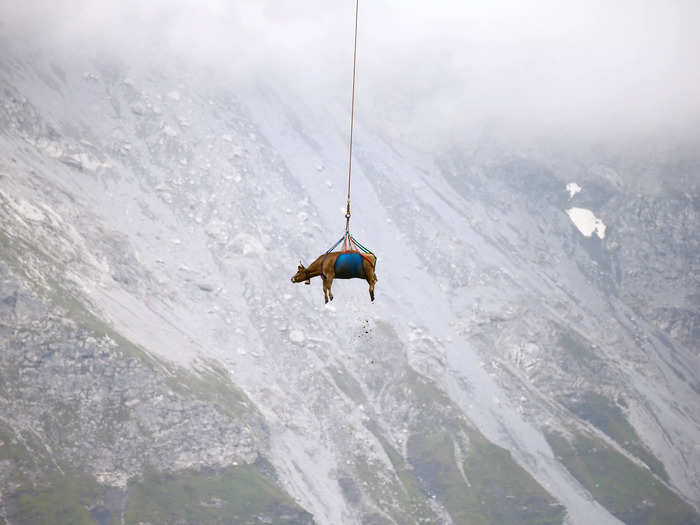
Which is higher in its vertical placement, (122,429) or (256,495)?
(122,429)

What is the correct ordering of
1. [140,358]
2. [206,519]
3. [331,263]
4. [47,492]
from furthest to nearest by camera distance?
1. [140,358]
2. [206,519]
3. [47,492]
4. [331,263]

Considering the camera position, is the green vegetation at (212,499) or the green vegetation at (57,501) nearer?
the green vegetation at (57,501)

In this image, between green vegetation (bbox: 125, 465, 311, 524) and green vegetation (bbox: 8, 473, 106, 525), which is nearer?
green vegetation (bbox: 8, 473, 106, 525)

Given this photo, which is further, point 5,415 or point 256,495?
point 256,495

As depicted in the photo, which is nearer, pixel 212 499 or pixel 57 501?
pixel 57 501

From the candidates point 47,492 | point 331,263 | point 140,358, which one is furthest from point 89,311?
point 331,263

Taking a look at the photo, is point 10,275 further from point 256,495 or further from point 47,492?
point 256,495

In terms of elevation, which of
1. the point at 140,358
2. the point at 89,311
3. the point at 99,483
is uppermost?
the point at 89,311

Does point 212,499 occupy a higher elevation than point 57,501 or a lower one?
lower
